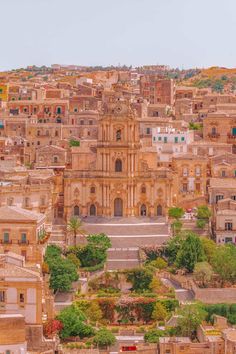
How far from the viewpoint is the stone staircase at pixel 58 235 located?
2530 inches

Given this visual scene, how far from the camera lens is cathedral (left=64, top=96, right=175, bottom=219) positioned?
6944 centimetres

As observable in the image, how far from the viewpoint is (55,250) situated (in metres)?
60.8

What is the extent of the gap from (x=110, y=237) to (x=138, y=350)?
55.8 ft

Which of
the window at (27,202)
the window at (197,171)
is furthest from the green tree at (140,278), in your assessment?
the window at (197,171)

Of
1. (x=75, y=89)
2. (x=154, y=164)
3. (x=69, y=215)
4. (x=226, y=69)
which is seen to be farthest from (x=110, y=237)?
(x=226, y=69)

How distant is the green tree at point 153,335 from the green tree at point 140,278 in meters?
6.19

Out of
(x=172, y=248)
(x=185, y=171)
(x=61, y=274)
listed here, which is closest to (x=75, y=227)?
(x=172, y=248)

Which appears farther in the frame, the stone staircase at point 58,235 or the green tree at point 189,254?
the stone staircase at point 58,235

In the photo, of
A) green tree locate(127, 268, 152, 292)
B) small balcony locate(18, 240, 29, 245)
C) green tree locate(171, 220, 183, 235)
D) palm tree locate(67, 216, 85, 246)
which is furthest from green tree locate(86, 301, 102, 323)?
green tree locate(171, 220, 183, 235)

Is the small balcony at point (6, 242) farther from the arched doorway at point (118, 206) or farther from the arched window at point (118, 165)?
the arched window at point (118, 165)

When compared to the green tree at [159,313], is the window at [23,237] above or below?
above

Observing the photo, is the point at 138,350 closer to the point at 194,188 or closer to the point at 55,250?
the point at 55,250

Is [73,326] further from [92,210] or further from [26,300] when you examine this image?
[92,210]

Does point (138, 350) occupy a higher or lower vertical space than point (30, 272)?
A: lower
